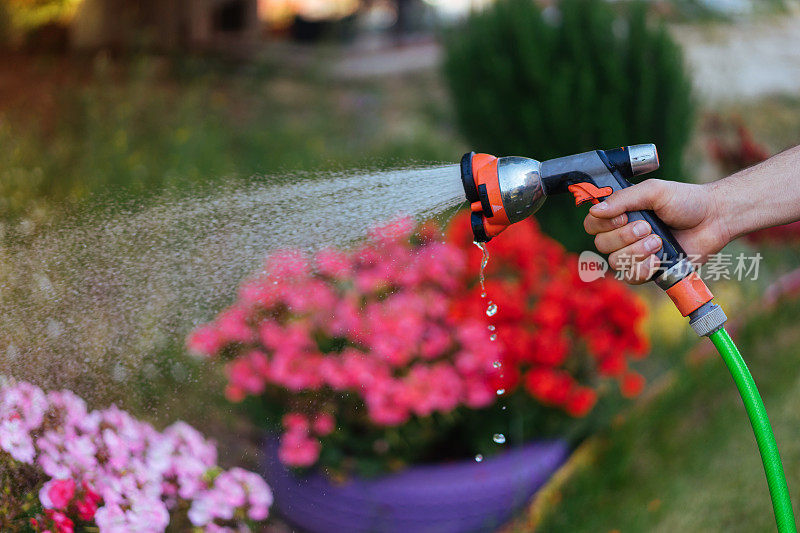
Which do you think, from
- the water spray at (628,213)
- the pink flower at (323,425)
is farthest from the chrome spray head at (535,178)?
the pink flower at (323,425)

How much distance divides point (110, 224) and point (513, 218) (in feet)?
2.58

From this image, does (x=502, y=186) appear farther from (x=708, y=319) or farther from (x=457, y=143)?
Result: (x=457, y=143)

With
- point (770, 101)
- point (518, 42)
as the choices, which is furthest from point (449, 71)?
point (770, 101)

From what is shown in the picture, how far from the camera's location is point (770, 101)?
7.54 m

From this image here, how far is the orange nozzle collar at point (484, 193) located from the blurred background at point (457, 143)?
0.47 metres

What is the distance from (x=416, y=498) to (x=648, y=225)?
1099 millimetres

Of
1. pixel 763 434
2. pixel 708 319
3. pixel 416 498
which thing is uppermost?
pixel 708 319

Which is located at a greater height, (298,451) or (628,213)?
(628,213)

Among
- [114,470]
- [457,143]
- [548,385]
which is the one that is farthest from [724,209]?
[457,143]

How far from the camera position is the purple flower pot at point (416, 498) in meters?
1.84

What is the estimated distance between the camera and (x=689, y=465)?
262cm

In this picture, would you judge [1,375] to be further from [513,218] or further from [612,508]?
[612,508]

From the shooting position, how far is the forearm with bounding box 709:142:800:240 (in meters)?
1.26

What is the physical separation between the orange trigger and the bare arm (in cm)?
5
